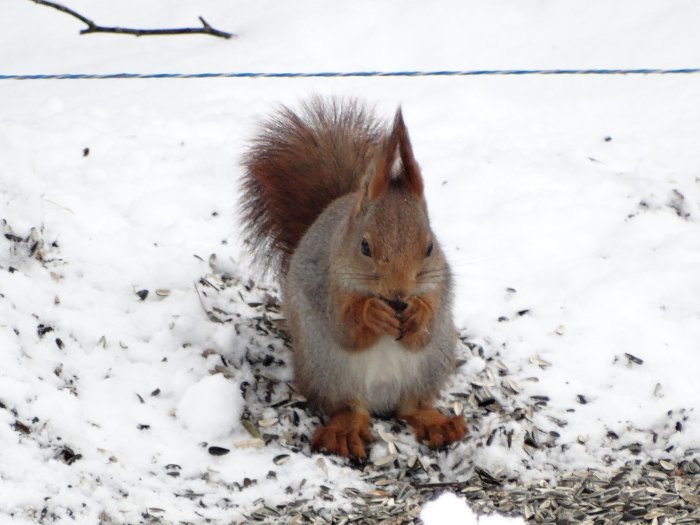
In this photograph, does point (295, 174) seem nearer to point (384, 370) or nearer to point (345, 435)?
point (384, 370)

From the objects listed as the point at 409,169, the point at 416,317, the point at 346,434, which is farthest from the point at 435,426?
the point at 409,169

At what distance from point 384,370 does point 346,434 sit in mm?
190

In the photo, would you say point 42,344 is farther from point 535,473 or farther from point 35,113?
point 35,113

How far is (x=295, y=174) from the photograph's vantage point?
308 centimetres

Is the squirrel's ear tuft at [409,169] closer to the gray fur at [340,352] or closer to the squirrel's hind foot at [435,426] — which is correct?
the gray fur at [340,352]

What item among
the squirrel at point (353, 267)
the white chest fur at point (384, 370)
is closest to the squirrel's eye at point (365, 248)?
the squirrel at point (353, 267)

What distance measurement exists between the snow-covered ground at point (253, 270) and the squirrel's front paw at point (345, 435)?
5 cm

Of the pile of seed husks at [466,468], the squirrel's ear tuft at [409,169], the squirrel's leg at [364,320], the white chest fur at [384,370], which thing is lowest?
the pile of seed husks at [466,468]

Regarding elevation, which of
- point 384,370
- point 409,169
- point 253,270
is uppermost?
point 409,169

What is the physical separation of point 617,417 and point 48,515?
1529 millimetres

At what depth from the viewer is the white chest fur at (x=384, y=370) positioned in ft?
8.75

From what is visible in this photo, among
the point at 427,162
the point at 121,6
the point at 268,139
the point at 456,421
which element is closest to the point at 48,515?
the point at 456,421

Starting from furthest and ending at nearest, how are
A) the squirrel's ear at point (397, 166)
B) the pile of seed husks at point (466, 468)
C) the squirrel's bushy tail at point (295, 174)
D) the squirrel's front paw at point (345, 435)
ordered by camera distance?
the squirrel's bushy tail at point (295, 174) < the squirrel's front paw at point (345, 435) < the squirrel's ear at point (397, 166) < the pile of seed husks at point (466, 468)

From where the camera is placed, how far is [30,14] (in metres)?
5.25
